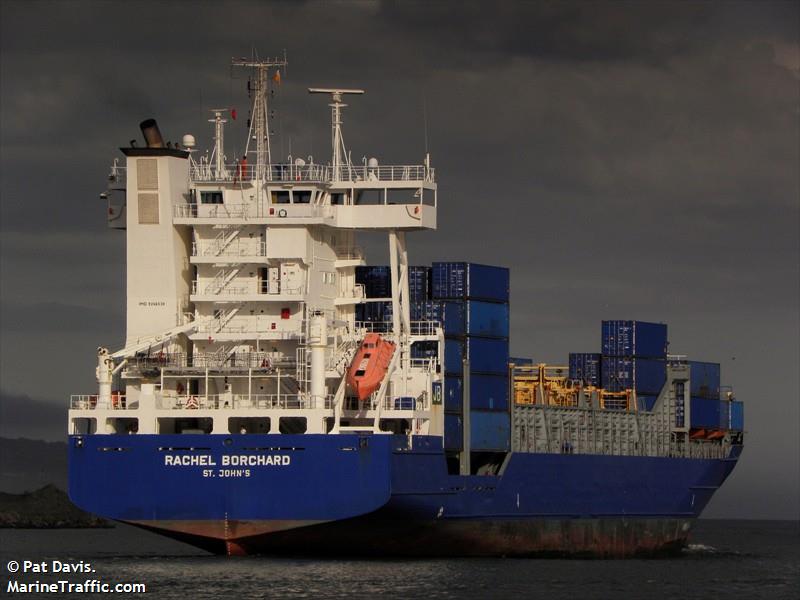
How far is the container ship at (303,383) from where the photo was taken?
49312 mm

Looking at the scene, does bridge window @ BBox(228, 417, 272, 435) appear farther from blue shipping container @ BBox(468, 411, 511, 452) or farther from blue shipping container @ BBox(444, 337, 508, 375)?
blue shipping container @ BBox(468, 411, 511, 452)

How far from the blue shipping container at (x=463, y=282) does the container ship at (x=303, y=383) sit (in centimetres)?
6

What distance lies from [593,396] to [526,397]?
103 inches

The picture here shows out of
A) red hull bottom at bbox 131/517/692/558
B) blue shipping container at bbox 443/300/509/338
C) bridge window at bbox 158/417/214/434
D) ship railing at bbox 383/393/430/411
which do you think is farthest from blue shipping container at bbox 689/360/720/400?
bridge window at bbox 158/417/214/434

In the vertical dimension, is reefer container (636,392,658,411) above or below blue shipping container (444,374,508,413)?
below

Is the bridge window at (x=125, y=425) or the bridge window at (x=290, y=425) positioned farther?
the bridge window at (x=125, y=425)

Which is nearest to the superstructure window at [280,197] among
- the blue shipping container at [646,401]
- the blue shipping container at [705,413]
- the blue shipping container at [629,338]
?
the blue shipping container at [629,338]

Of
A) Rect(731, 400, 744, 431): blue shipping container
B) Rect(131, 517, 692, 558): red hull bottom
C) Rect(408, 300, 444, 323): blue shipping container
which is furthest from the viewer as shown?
Rect(731, 400, 744, 431): blue shipping container

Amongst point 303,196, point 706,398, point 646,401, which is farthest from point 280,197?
point 706,398

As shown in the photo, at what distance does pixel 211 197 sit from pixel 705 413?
77.5ft

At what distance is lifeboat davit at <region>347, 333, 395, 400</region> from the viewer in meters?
49.7

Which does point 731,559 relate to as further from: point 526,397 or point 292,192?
point 292,192

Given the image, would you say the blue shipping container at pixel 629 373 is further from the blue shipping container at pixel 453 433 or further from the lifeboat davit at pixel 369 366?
the lifeboat davit at pixel 369 366

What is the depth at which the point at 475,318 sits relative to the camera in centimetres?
5522
